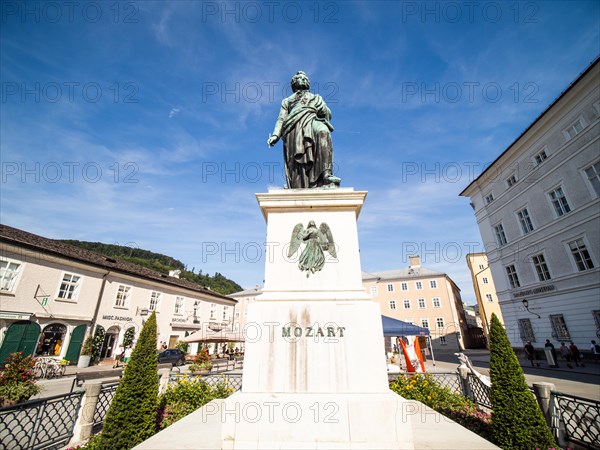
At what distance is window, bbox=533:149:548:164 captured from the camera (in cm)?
2292

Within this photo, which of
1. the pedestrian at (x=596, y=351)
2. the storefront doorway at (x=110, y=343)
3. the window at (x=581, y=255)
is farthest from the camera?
the storefront doorway at (x=110, y=343)

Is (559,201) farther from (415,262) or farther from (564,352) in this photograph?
(415,262)

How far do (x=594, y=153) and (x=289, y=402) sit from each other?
26262 millimetres

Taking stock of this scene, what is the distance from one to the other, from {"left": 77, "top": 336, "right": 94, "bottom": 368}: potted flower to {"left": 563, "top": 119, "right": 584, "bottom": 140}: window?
40.6 metres

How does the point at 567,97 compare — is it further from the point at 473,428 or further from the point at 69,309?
the point at 69,309

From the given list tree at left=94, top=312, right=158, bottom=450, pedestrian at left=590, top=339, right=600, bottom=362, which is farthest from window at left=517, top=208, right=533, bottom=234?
tree at left=94, top=312, right=158, bottom=450

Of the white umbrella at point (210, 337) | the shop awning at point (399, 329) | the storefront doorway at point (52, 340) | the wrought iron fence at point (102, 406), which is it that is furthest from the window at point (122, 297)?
the shop awning at point (399, 329)

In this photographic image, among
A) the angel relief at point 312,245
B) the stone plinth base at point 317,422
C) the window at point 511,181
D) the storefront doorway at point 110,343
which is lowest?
A: the stone plinth base at point 317,422

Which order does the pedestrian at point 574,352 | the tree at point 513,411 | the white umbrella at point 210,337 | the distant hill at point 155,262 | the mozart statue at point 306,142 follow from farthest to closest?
the distant hill at point 155,262, the white umbrella at point 210,337, the pedestrian at point 574,352, the mozart statue at point 306,142, the tree at point 513,411

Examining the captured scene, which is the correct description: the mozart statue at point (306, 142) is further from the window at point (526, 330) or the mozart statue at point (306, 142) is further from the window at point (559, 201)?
the window at point (526, 330)

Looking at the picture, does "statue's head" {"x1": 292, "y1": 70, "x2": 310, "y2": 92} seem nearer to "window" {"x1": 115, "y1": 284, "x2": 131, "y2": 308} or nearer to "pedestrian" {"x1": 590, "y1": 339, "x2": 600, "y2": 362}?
"pedestrian" {"x1": 590, "y1": 339, "x2": 600, "y2": 362}

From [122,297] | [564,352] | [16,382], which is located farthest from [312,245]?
[122,297]

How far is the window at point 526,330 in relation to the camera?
23019mm

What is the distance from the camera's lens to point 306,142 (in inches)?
207
